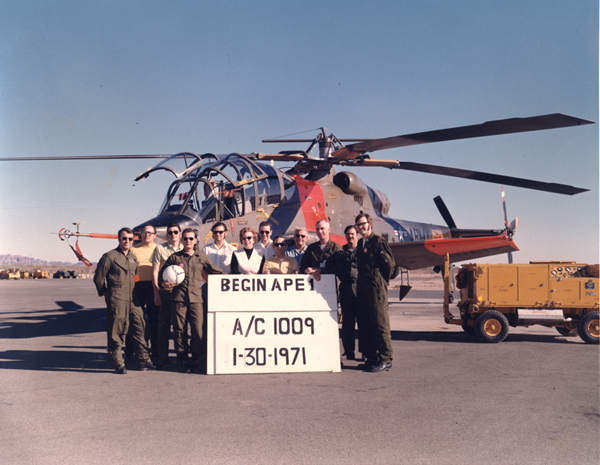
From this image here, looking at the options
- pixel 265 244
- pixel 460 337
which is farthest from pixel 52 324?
pixel 460 337

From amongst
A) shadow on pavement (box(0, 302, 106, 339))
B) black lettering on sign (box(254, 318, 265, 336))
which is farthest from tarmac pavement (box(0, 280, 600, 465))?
shadow on pavement (box(0, 302, 106, 339))

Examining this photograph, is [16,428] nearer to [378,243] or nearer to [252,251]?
[252,251]

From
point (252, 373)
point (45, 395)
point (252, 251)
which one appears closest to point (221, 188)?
point (252, 251)

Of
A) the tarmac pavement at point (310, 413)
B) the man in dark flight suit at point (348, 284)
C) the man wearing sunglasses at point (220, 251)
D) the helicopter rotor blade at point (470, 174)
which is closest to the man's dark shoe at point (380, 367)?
the tarmac pavement at point (310, 413)

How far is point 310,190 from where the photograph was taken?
11.4m

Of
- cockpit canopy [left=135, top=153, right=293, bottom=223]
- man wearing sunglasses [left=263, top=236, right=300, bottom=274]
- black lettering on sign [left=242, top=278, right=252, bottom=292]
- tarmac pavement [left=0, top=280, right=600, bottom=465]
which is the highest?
cockpit canopy [left=135, top=153, right=293, bottom=223]

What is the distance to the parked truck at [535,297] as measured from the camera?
857 centimetres

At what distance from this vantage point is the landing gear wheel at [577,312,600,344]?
8.43 m

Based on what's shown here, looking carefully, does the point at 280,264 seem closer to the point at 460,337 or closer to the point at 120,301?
the point at 120,301

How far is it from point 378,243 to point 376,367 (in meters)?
1.65

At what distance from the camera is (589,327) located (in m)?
8.52

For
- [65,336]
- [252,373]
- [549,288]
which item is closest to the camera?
[252,373]

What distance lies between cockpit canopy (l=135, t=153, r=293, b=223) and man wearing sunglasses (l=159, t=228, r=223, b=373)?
324 cm

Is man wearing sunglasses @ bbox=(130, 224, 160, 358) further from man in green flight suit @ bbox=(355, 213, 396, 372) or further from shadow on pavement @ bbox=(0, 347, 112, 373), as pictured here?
man in green flight suit @ bbox=(355, 213, 396, 372)
